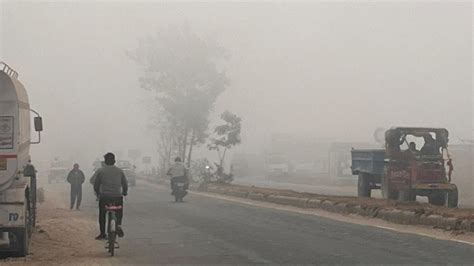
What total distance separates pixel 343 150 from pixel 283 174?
9.50 m

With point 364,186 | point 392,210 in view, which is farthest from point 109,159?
point 364,186

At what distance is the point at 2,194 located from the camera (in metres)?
13.1

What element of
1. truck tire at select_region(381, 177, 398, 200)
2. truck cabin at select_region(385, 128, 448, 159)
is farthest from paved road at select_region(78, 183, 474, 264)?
truck cabin at select_region(385, 128, 448, 159)

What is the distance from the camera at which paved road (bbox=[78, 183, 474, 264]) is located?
12438 mm

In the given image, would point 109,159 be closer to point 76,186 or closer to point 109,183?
point 109,183

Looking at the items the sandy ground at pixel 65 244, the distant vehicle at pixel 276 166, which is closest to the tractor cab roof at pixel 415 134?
the sandy ground at pixel 65 244

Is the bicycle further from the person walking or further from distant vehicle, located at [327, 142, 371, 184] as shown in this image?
distant vehicle, located at [327, 142, 371, 184]

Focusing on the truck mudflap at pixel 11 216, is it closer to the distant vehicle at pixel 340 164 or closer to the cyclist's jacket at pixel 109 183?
the cyclist's jacket at pixel 109 183

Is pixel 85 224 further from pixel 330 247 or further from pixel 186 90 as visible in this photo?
pixel 186 90

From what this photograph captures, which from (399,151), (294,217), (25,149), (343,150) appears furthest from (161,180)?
(25,149)

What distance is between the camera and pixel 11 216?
13.0 m

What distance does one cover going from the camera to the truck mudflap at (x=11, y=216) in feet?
42.6

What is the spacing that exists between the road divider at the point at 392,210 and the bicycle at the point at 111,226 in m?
8.12

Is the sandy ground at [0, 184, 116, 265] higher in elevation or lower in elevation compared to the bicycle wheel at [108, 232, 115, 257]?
lower
